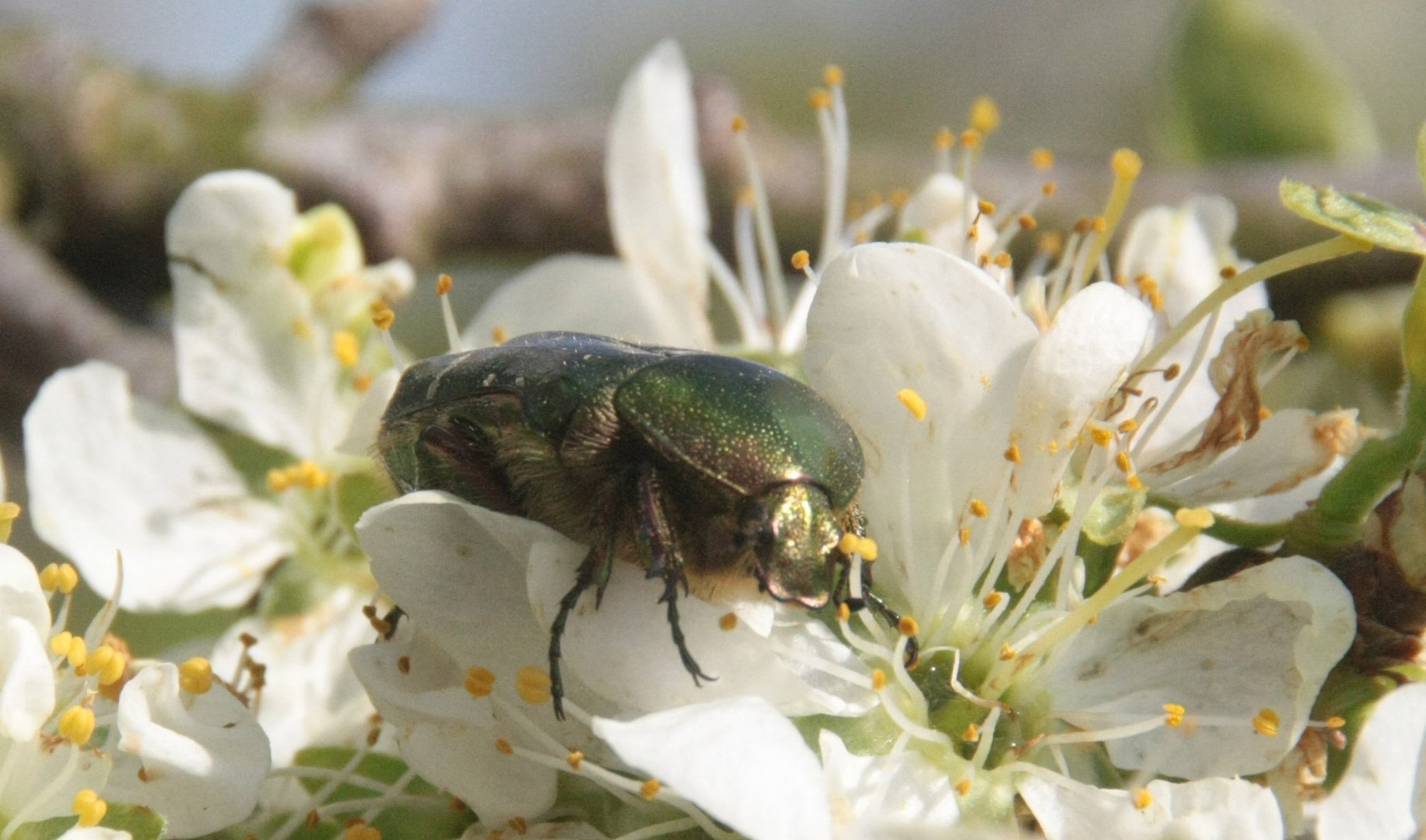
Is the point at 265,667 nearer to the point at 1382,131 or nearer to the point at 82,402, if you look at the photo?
the point at 82,402

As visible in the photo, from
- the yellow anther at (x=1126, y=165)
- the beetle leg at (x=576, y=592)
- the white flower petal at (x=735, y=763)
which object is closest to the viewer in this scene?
the white flower petal at (x=735, y=763)

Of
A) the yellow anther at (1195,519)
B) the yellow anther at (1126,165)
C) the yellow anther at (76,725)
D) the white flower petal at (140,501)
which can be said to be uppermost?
the yellow anther at (1126,165)

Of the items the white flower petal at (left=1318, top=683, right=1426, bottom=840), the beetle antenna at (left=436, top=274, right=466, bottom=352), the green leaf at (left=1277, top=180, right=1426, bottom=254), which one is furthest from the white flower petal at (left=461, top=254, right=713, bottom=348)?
the white flower petal at (left=1318, top=683, right=1426, bottom=840)

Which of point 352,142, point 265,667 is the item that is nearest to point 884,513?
point 265,667

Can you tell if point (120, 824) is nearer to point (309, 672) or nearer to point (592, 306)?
point (309, 672)

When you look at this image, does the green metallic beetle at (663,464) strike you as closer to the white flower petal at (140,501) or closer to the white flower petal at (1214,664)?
the white flower petal at (1214,664)

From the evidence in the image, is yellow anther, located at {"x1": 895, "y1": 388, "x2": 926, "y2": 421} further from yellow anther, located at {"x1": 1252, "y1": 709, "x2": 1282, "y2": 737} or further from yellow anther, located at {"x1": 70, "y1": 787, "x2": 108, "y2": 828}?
yellow anther, located at {"x1": 70, "y1": 787, "x2": 108, "y2": 828}

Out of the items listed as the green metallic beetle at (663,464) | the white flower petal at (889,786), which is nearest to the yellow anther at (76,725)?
the green metallic beetle at (663,464)
